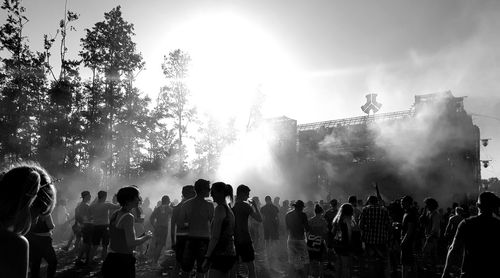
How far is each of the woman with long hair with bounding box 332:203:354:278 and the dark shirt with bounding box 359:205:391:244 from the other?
356 mm

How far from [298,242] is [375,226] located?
191 centimetres

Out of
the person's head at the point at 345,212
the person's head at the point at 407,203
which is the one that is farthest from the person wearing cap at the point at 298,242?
the person's head at the point at 407,203

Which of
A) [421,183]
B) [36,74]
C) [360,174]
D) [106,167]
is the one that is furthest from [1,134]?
[421,183]

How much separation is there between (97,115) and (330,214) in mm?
22145

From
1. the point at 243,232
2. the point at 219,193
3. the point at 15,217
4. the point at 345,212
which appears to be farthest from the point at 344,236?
the point at 15,217

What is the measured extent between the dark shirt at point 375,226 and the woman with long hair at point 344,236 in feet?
1.17

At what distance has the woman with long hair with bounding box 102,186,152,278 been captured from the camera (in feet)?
16.4

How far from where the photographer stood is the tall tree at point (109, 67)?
1105 inches

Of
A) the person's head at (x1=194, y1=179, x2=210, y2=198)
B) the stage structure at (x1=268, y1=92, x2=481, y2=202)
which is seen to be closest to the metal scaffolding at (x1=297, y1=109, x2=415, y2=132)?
the stage structure at (x1=268, y1=92, x2=481, y2=202)

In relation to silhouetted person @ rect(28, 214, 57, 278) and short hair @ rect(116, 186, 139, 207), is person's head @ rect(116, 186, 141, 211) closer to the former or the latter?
short hair @ rect(116, 186, 139, 207)

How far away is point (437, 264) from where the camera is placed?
45.6 ft

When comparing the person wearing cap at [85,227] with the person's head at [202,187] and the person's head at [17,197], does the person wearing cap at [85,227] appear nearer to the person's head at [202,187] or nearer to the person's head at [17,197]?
the person's head at [202,187]

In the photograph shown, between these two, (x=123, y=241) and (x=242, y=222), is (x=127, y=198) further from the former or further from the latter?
(x=242, y=222)

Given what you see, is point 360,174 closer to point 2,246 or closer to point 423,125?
point 423,125
